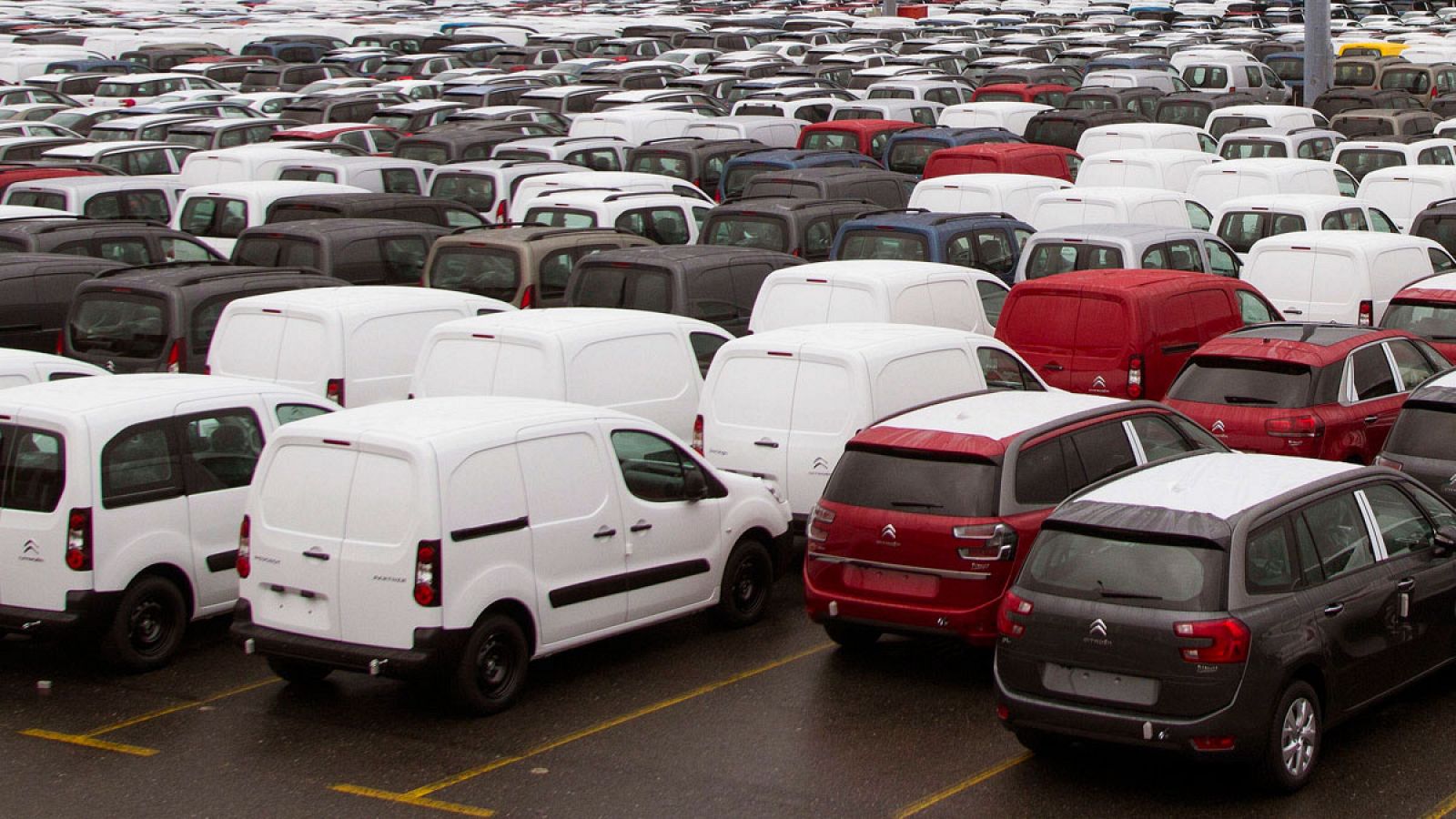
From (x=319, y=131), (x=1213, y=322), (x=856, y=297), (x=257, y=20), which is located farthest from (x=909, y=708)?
(x=257, y=20)

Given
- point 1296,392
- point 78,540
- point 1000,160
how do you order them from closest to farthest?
1. point 78,540
2. point 1296,392
3. point 1000,160

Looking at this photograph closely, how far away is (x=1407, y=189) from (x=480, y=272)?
1139cm

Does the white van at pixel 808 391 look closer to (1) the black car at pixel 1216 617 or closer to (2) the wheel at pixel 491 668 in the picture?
(2) the wheel at pixel 491 668

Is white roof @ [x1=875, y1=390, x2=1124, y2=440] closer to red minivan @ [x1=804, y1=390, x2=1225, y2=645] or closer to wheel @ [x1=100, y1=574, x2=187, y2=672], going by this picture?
red minivan @ [x1=804, y1=390, x2=1225, y2=645]

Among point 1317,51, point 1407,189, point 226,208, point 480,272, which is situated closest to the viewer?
point 480,272

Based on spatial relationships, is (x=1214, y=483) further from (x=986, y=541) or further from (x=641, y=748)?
(x=641, y=748)

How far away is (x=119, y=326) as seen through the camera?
1438 cm

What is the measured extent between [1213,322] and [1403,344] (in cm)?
172

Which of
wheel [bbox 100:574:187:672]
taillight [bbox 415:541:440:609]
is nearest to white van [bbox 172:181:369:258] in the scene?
wheel [bbox 100:574:187:672]

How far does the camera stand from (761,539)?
1145 centimetres

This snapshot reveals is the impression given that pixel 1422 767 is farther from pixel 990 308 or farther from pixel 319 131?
pixel 319 131

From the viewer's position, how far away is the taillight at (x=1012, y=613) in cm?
847

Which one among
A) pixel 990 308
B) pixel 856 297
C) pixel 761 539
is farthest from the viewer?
pixel 990 308

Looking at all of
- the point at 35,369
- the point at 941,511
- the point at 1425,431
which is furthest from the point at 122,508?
the point at 1425,431
